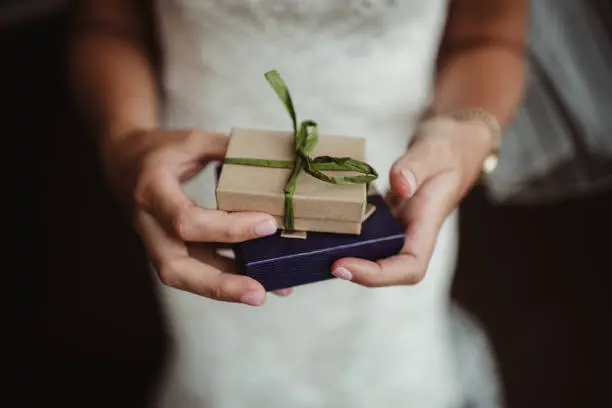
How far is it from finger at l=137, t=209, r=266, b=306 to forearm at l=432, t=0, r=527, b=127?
37 centimetres

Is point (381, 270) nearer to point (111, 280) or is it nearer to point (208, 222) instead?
point (208, 222)

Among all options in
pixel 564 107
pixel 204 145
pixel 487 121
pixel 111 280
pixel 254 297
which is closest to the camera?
pixel 254 297

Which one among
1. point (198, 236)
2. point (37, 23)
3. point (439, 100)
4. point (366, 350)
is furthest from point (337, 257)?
point (37, 23)

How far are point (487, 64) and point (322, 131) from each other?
0.24m

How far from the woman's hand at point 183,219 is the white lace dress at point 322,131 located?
16 cm

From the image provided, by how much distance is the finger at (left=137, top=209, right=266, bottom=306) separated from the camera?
511mm

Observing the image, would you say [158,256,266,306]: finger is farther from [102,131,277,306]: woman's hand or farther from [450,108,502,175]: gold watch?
[450,108,502,175]: gold watch

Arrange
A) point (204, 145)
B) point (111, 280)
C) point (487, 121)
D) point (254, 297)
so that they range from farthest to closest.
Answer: point (111, 280)
point (487, 121)
point (204, 145)
point (254, 297)

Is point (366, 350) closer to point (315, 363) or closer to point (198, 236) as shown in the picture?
Result: point (315, 363)

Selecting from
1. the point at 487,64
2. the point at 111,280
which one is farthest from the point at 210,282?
the point at 111,280

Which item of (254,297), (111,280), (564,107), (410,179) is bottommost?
(111,280)

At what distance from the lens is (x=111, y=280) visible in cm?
145

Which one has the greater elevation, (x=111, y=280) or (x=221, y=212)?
(x=221, y=212)

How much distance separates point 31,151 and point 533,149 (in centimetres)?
113
